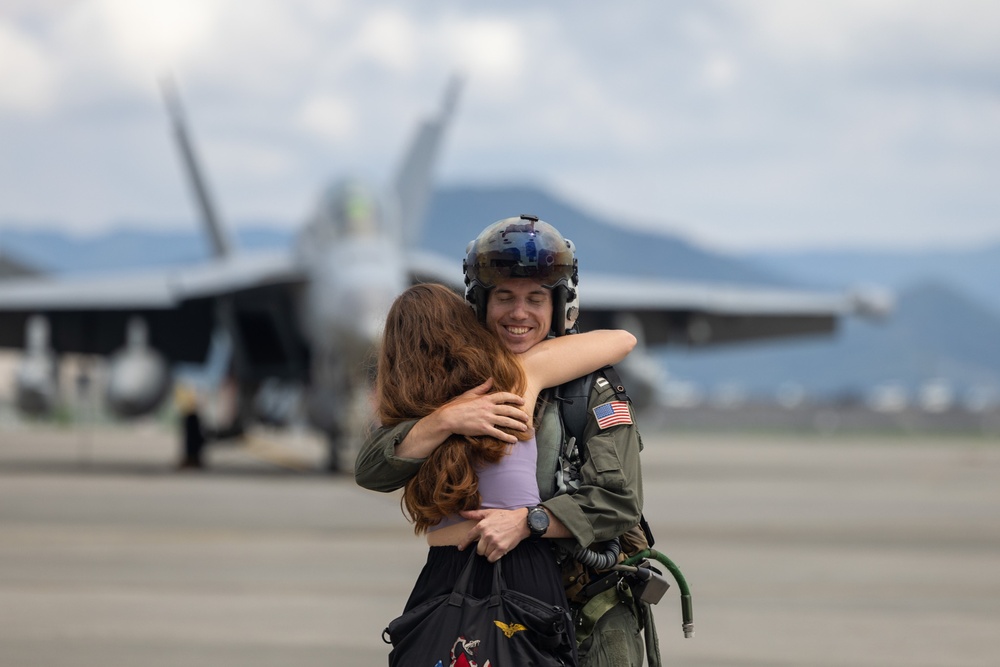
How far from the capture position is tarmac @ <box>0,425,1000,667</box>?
7.11 m

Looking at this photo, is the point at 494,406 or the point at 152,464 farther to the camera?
the point at 152,464

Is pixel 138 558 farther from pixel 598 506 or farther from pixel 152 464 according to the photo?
pixel 152 464

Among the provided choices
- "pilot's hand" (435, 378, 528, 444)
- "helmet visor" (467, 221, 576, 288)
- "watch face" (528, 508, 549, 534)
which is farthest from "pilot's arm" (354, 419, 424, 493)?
"helmet visor" (467, 221, 576, 288)

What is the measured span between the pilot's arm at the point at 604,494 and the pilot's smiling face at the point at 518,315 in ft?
0.84

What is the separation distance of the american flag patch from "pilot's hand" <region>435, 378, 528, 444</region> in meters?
0.17

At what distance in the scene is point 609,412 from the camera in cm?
329

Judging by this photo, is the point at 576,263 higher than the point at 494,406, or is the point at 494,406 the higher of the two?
the point at 576,263

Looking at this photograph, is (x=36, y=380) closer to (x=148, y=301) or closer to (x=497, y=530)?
(x=148, y=301)

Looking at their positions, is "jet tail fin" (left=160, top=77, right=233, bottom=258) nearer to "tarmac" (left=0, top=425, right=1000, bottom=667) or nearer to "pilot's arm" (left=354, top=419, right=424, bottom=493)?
"tarmac" (left=0, top=425, right=1000, bottom=667)

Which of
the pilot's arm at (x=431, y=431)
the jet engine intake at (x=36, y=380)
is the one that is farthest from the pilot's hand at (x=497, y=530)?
the jet engine intake at (x=36, y=380)

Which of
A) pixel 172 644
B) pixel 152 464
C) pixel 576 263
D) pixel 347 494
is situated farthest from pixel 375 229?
pixel 576 263

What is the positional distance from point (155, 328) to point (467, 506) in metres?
24.0

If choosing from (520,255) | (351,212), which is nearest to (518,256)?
(520,255)

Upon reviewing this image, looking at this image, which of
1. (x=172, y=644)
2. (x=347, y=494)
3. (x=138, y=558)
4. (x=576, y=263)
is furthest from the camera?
(x=347, y=494)
